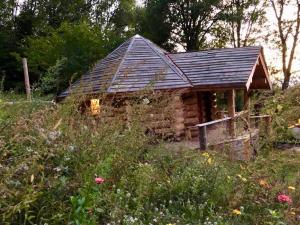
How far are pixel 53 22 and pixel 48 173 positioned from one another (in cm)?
2754

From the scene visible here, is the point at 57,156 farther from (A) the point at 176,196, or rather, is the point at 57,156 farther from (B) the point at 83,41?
(B) the point at 83,41

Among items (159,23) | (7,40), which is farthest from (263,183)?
(7,40)

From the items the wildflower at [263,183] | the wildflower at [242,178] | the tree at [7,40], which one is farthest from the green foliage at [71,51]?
the wildflower at [263,183]

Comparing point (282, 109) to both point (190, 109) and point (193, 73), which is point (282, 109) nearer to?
point (193, 73)

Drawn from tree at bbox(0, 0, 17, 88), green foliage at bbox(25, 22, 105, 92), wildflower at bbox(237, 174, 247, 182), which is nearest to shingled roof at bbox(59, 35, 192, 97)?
green foliage at bbox(25, 22, 105, 92)

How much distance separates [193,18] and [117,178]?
2332 centimetres

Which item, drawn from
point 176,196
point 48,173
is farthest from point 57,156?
point 176,196

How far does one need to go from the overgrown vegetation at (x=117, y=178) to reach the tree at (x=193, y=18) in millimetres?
21671

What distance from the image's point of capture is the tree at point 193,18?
25156 millimetres

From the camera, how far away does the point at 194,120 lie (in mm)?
14438

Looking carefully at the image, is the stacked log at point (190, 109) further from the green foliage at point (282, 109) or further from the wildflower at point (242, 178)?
the wildflower at point (242, 178)

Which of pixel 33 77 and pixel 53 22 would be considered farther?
pixel 53 22

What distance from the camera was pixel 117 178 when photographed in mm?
3605

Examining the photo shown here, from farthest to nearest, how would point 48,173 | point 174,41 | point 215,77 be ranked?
1. point 174,41
2. point 215,77
3. point 48,173
